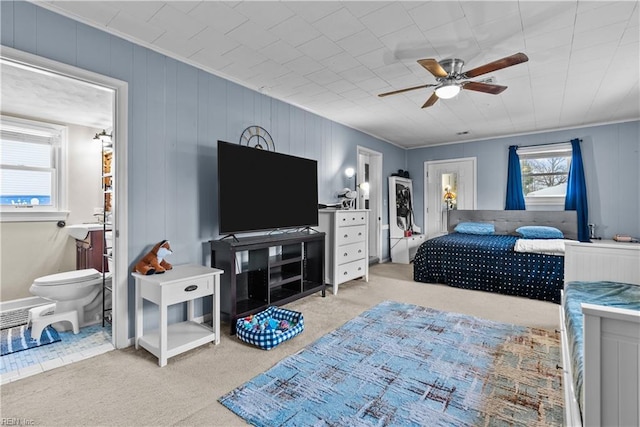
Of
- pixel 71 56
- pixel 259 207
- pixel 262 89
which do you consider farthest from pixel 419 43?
pixel 71 56

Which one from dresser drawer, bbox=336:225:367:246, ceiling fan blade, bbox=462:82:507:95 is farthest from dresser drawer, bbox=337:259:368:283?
ceiling fan blade, bbox=462:82:507:95

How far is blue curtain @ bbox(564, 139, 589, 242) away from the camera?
491 cm

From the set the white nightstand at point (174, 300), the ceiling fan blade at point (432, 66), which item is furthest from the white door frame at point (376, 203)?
the white nightstand at point (174, 300)

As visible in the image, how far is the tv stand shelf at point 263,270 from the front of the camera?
8.91 ft

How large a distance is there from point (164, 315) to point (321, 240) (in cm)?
200

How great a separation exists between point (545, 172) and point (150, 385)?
6336 millimetres

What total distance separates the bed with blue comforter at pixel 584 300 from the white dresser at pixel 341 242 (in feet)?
7.46

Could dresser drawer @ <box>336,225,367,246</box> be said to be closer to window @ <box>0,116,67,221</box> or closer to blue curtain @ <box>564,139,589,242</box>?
window @ <box>0,116,67,221</box>

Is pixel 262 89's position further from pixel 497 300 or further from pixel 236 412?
pixel 497 300

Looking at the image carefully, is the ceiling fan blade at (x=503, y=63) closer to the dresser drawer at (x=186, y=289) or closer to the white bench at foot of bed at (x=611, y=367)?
the white bench at foot of bed at (x=611, y=367)

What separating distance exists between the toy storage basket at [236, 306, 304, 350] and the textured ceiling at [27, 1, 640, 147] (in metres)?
2.30

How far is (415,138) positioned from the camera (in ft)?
19.3

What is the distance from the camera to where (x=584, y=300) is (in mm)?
2039

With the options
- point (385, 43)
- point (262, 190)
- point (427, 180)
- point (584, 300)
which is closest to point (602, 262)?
point (584, 300)
